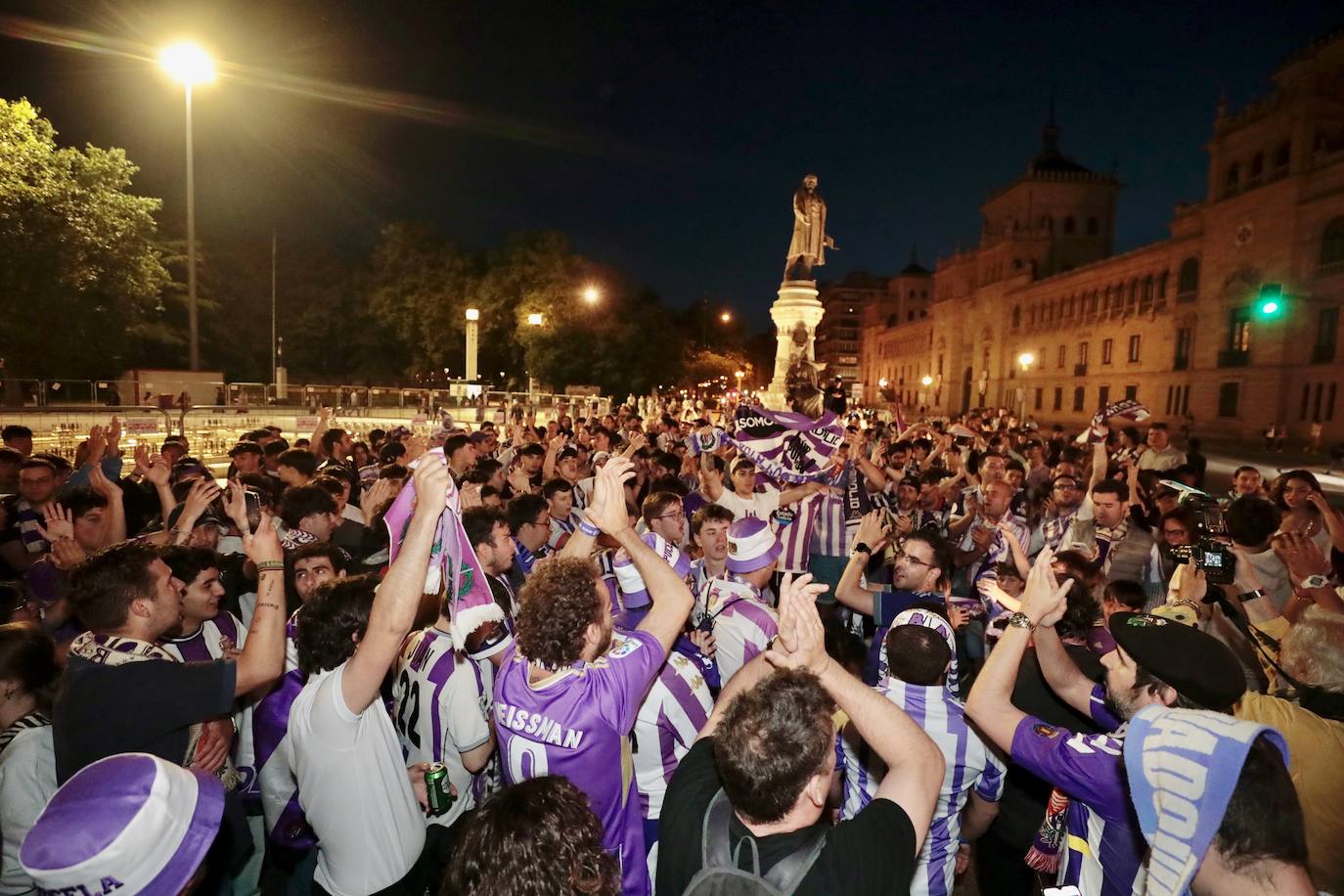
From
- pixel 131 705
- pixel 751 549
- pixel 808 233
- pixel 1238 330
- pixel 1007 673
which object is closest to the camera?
pixel 131 705

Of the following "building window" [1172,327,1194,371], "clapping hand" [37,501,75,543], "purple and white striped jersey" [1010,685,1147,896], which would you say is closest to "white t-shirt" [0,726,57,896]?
"clapping hand" [37,501,75,543]

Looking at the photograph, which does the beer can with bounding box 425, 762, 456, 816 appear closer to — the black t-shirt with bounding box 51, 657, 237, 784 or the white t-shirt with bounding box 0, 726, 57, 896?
the black t-shirt with bounding box 51, 657, 237, 784

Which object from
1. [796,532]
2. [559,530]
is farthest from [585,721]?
[796,532]

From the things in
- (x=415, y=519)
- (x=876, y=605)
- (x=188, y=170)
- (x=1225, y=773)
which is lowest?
(x=876, y=605)

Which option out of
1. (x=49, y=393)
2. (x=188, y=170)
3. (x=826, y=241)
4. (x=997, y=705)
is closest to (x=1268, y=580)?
(x=997, y=705)

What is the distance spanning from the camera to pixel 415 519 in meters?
2.67

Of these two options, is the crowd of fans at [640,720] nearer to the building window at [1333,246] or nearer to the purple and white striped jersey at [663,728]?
the purple and white striped jersey at [663,728]

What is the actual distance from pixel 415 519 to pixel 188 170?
1508 cm

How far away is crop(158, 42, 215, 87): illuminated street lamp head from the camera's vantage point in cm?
1270

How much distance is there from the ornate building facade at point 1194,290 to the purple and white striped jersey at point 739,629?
15.1 metres

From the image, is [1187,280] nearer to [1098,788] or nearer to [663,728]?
[1098,788]

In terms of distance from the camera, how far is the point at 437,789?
9.51 ft

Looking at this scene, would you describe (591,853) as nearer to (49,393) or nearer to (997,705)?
(997,705)

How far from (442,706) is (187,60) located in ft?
47.4
